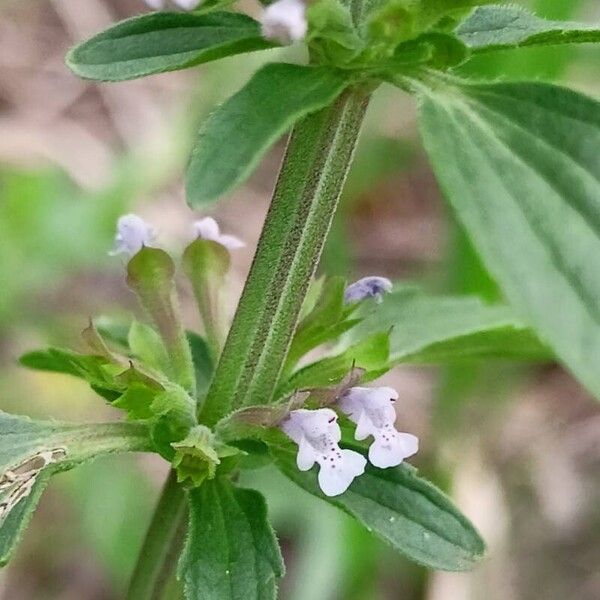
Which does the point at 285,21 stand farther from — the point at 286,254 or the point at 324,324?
the point at 324,324

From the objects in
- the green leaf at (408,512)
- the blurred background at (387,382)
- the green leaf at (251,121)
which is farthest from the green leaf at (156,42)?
the blurred background at (387,382)

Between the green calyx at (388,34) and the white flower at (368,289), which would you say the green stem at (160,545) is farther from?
the green calyx at (388,34)

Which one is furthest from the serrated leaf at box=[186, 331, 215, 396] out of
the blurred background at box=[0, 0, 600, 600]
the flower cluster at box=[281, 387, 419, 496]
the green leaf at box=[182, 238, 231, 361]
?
the blurred background at box=[0, 0, 600, 600]

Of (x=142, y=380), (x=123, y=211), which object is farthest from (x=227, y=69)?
(x=142, y=380)

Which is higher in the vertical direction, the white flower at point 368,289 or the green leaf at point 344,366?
the white flower at point 368,289

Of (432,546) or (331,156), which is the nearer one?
(331,156)

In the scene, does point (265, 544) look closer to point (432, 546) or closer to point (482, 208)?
point (432, 546)
